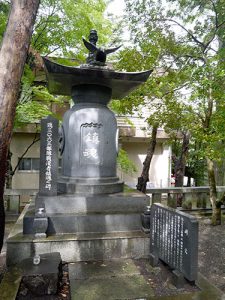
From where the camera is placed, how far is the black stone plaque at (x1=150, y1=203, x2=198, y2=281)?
3.86 meters

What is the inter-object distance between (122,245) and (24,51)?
12.8 ft

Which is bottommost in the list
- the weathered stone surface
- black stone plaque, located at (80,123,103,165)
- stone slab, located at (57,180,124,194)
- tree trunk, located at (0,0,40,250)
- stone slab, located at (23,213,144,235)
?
the weathered stone surface

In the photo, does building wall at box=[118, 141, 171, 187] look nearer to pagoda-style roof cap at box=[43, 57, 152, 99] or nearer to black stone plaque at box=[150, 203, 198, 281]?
pagoda-style roof cap at box=[43, 57, 152, 99]

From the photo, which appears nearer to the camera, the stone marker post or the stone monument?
the stone monument

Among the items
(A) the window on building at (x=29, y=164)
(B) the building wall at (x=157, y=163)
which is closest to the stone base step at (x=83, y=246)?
(A) the window on building at (x=29, y=164)

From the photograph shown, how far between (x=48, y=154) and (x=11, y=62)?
1.93m

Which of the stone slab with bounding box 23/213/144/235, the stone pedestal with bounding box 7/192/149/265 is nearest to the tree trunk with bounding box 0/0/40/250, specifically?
the stone pedestal with bounding box 7/192/149/265

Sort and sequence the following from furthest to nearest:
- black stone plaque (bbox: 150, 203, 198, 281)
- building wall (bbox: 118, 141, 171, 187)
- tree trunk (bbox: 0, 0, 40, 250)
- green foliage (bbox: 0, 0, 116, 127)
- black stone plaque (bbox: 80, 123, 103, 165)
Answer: building wall (bbox: 118, 141, 171, 187)
green foliage (bbox: 0, 0, 116, 127)
black stone plaque (bbox: 80, 123, 103, 165)
tree trunk (bbox: 0, 0, 40, 250)
black stone plaque (bbox: 150, 203, 198, 281)

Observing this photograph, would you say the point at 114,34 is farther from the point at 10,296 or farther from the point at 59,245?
the point at 10,296

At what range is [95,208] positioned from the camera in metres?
5.63

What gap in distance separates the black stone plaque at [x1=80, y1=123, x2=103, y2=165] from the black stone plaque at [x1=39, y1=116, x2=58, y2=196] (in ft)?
2.77

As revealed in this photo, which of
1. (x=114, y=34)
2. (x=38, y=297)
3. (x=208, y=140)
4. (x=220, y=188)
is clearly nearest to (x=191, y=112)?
(x=208, y=140)

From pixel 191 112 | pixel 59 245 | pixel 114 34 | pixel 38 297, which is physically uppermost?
pixel 114 34

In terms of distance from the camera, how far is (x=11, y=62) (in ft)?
13.6
